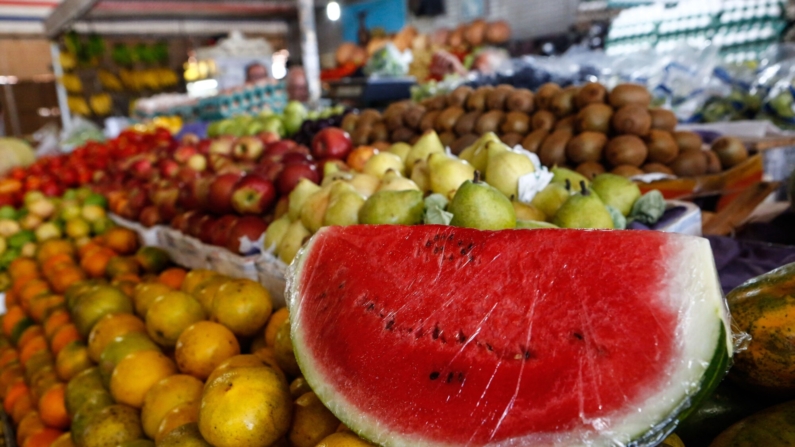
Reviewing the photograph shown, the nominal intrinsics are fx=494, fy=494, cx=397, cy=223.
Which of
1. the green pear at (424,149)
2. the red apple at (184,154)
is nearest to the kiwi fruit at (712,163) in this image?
the green pear at (424,149)

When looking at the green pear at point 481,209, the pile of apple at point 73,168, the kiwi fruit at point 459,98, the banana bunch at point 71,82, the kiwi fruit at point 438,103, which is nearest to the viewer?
the green pear at point 481,209

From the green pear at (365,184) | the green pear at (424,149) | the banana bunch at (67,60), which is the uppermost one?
the banana bunch at (67,60)

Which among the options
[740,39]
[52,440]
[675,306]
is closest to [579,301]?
[675,306]

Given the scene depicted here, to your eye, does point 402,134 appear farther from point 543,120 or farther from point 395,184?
point 395,184

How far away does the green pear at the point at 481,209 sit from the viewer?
3.90ft

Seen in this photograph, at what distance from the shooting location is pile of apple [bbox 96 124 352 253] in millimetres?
2275

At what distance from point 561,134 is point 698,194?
73cm

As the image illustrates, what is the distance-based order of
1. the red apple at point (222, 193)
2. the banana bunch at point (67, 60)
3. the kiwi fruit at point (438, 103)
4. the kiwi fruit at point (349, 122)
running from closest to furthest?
the red apple at point (222, 193), the kiwi fruit at point (438, 103), the kiwi fruit at point (349, 122), the banana bunch at point (67, 60)

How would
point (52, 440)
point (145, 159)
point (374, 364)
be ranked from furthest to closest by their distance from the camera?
point (145, 159)
point (52, 440)
point (374, 364)

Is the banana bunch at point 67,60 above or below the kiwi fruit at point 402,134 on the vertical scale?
above

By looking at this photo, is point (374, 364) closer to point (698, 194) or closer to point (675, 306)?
point (675, 306)

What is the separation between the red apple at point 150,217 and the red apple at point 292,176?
1.07 m

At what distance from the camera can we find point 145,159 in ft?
13.1

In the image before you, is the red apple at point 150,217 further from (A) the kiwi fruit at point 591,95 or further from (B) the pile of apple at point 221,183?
(A) the kiwi fruit at point 591,95
